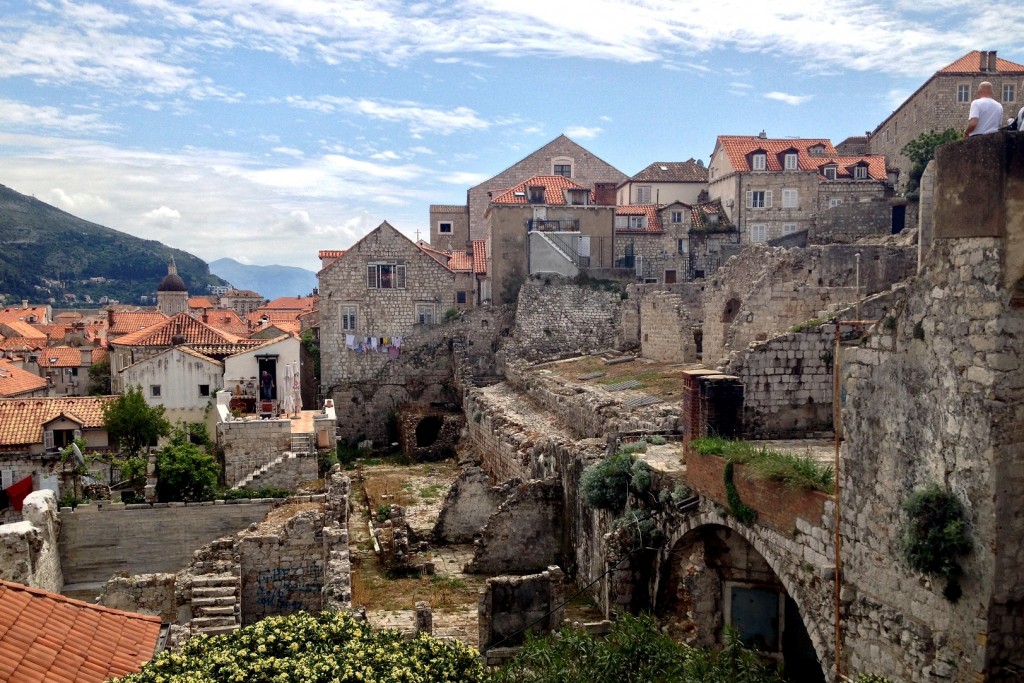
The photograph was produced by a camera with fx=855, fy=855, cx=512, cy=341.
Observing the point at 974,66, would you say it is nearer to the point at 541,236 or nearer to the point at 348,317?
the point at 541,236

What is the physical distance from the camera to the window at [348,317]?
37.2 m

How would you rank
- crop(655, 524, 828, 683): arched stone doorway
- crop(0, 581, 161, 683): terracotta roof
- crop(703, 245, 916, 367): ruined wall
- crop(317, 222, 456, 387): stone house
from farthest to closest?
crop(317, 222, 456, 387): stone house < crop(703, 245, 916, 367): ruined wall < crop(655, 524, 828, 683): arched stone doorway < crop(0, 581, 161, 683): terracotta roof

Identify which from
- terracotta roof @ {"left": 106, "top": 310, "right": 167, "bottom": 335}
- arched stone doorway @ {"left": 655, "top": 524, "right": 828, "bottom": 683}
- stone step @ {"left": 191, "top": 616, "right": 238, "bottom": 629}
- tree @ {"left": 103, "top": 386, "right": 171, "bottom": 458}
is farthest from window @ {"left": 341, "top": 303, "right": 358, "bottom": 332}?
terracotta roof @ {"left": 106, "top": 310, "right": 167, "bottom": 335}

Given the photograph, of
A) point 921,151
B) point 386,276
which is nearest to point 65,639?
point 386,276

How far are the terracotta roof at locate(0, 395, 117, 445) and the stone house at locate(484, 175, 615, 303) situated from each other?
16.8 m

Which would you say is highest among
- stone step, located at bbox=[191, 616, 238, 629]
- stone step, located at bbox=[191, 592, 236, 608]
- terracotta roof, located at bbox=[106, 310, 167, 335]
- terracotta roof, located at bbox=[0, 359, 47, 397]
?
terracotta roof, located at bbox=[106, 310, 167, 335]

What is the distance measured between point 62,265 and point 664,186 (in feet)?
545

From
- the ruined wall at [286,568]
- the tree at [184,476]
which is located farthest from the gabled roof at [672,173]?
the ruined wall at [286,568]

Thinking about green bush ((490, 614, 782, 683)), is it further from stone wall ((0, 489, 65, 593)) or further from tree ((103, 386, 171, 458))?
tree ((103, 386, 171, 458))

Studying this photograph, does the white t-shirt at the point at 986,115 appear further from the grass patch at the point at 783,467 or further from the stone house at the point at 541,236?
the stone house at the point at 541,236

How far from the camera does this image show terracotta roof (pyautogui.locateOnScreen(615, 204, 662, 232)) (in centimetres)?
3978

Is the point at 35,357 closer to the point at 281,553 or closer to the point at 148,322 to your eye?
the point at 148,322

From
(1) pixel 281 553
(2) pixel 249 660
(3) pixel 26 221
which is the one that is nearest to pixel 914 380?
(2) pixel 249 660

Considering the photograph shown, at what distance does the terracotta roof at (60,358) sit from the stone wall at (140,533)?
146ft
